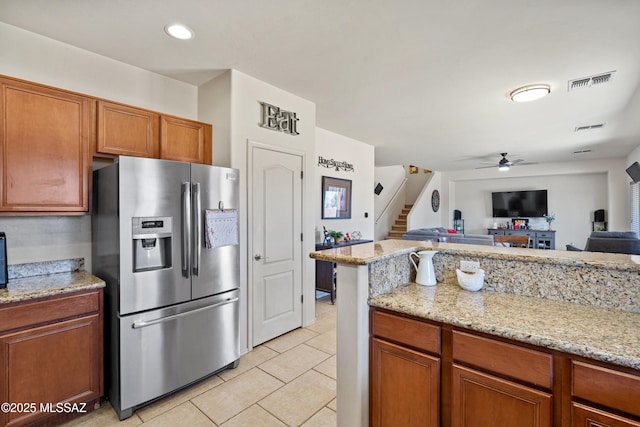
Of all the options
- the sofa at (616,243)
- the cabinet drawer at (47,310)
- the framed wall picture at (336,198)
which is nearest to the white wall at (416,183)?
the sofa at (616,243)

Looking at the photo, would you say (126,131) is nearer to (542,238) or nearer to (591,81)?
(591,81)

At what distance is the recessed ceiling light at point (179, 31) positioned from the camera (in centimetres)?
209

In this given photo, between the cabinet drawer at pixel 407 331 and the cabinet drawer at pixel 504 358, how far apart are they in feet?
0.32

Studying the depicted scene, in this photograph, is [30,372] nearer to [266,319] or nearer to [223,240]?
[223,240]

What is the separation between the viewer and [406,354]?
4.78ft

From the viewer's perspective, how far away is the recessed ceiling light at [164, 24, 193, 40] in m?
2.09

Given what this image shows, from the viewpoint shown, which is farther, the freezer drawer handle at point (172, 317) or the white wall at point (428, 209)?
the white wall at point (428, 209)

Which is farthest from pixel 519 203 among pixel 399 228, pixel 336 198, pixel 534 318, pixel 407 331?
pixel 407 331

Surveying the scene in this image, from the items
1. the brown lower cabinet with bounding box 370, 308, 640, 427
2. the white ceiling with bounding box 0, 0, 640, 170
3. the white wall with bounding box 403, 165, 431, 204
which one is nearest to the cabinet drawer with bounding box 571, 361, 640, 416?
the brown lower cabinet with bounding box 370, 308, 640, 427

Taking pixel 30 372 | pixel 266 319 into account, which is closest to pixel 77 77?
pixel 30 372

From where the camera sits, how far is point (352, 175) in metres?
5.14

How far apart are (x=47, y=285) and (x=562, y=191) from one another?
34.7 ft

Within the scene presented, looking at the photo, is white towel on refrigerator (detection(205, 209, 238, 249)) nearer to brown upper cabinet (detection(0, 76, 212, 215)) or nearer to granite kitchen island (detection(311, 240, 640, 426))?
brown upper cabinet (detection(0, 76, 212, 215))

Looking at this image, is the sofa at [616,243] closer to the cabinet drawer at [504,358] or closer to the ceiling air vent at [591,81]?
the ceiling air vent at [591,81]
